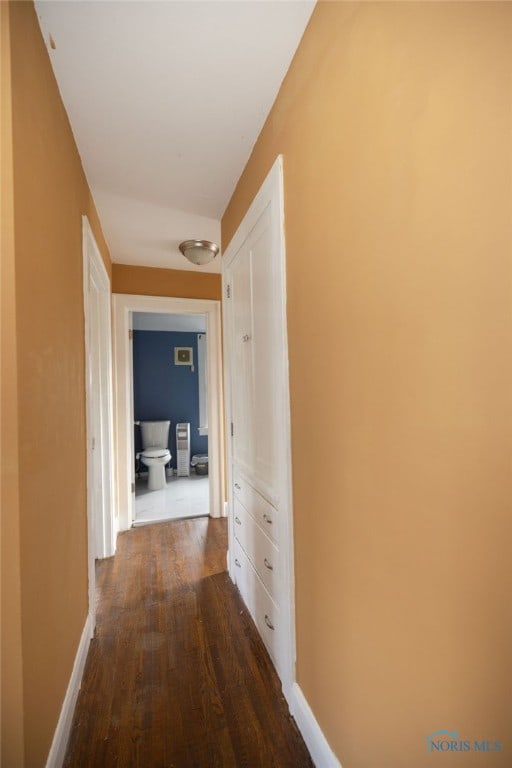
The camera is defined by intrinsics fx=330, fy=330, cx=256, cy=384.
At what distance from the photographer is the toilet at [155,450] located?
445 centimetres

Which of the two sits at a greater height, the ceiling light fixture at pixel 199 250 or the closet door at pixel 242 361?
the ceiling light fixture at pixel 199 250

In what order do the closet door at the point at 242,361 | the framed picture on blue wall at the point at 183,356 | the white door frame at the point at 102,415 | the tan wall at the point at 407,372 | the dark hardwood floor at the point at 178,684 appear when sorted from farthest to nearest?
1. the framed picture on blue wall at the point at 183,356
2. the white door frame at the point at 102,415
3. the closet door at the point at 242,361
4. the dark hardwood floor at the point at 178,684
5. the tan wall at the point at 407,372

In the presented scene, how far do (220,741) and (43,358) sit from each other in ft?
4.98

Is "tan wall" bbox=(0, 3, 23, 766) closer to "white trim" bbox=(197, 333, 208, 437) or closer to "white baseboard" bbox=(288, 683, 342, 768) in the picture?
"white baseboard" bbox=(288, 683, 342, 768)

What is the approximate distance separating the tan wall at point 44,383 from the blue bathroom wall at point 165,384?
12.6 feet

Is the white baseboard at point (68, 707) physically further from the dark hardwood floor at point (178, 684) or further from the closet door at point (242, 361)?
the closet door at point (242, 361)

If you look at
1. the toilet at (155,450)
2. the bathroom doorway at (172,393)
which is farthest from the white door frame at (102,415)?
the bathroom doorway at (172,393)

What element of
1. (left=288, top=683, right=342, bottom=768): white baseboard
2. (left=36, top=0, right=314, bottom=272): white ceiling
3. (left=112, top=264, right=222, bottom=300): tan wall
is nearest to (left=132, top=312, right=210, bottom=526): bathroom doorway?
(left=112, top=264, right=222, bottom=300): tan wall

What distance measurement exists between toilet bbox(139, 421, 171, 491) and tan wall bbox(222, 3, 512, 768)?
11.8ft

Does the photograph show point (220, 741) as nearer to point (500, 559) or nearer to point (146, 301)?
point (500, 559)

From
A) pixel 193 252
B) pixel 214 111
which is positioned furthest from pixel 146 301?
pixel 214 111

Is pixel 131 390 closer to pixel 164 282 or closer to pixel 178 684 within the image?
pixel 164 282

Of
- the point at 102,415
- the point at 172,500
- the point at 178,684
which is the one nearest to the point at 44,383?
the point at 178,684

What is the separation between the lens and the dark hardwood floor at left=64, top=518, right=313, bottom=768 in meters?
1.19
